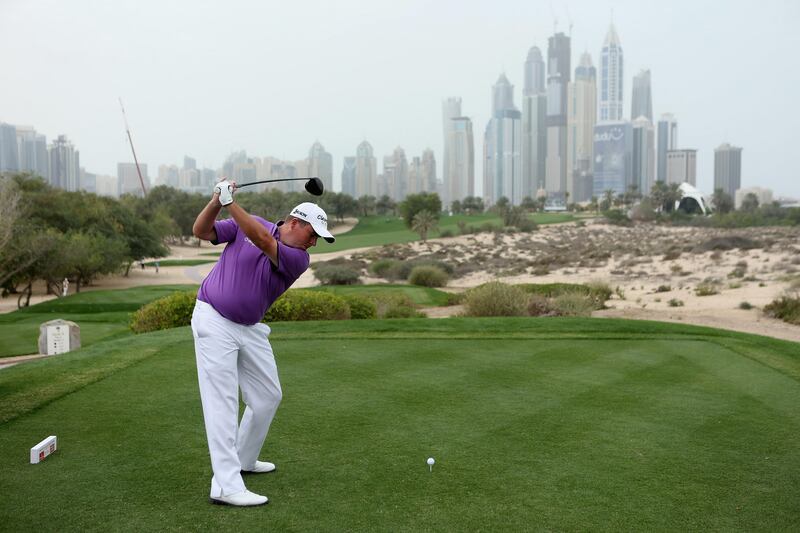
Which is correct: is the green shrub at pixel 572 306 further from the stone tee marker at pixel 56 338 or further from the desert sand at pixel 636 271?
the stone tee marker at pixel 56 338

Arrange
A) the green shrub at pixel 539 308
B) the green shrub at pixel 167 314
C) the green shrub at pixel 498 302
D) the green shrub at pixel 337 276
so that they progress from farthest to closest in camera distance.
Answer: the green shrub at pixel 337 276 < the green shrub at pixel 539 308 < the green shrub at pixel 498 302 < the green shrub at pixel 167 314

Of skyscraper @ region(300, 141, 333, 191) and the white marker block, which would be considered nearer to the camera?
the white marker block

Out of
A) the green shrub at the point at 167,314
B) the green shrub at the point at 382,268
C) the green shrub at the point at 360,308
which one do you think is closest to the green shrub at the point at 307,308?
the green shrub at the point at 360,308

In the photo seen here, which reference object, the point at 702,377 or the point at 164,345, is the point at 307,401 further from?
the point at 702,377

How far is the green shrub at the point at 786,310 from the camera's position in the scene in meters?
20.7

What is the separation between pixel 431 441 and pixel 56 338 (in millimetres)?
10689

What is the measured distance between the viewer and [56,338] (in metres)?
14.7

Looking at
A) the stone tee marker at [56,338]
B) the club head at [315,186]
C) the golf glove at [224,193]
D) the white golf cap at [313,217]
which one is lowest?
the stone tee marker at [56,338]

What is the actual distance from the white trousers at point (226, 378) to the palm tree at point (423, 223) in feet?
231

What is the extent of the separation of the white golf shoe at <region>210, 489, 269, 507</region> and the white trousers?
3 centimetres

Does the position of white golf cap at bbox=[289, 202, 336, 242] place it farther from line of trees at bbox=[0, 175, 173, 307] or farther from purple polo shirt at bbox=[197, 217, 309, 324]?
line of trees at bbox=[0, 175, 173, 307]

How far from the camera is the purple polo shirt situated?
17.0 feet

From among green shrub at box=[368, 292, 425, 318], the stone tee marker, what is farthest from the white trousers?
green shrub at box=[368, 292, 425, 318]

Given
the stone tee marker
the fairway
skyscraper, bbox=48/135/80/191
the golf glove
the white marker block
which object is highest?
skyscraper, bbox=48/135/80/191
